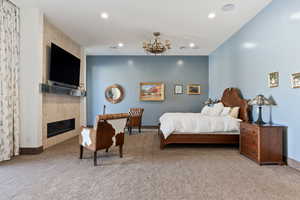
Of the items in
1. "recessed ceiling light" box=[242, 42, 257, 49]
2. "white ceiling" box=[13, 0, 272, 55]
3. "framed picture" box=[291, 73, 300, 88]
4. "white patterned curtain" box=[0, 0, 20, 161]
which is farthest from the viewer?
"recessed ceiling light" box=[242, 42, 257, 49]

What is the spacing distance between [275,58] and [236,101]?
1729mm

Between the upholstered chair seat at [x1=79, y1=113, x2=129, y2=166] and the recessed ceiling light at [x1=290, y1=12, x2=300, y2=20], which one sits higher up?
the recessed ceiling light at [x1=290, y1=12, x2=300, y2=20]

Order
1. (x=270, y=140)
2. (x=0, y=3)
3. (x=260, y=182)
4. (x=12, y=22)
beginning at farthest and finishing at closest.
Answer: (x=12, y=22) → (x=0, y=3) → (x=270, y=140) → (x=260, y=182)

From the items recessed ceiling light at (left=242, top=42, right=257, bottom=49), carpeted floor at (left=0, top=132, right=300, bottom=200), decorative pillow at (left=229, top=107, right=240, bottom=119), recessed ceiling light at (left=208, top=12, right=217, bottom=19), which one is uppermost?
recessed ceiling light at (left=208, top=12, right=217, bottom=19)

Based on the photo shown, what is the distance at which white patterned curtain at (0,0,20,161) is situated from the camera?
11.1ft

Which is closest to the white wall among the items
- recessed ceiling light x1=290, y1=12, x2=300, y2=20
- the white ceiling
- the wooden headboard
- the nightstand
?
the white ceiling

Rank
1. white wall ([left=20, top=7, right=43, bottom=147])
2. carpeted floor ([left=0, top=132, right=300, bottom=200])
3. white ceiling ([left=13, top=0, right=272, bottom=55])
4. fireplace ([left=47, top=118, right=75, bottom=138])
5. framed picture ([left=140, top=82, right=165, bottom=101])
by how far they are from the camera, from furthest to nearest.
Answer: framed picture ([left=140, top=82, right=165, bottom=101])
fireplace ([left=47, top=118, right=75, bottom=138])
white wall ([left=20, top=7, right=43, bottom=147])
white ceiling ([left=13, top=0, right=272, bottom=55])
carpeted floor ([left=0, top=132, right=300, bottom=200])

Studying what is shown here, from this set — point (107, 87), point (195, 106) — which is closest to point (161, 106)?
point (195, 106)

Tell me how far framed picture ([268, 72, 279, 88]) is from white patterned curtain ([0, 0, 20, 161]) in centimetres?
516

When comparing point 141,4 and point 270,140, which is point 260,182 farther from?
point 141,4

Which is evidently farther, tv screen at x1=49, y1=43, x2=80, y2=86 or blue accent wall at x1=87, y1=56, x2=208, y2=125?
blue accent wall at x1=87, y1=56, x2=208, y2=125

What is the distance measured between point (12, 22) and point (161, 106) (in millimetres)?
5661

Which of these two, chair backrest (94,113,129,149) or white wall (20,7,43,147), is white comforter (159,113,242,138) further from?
white wall (20,7,43,147)

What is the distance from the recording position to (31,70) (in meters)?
3.86
